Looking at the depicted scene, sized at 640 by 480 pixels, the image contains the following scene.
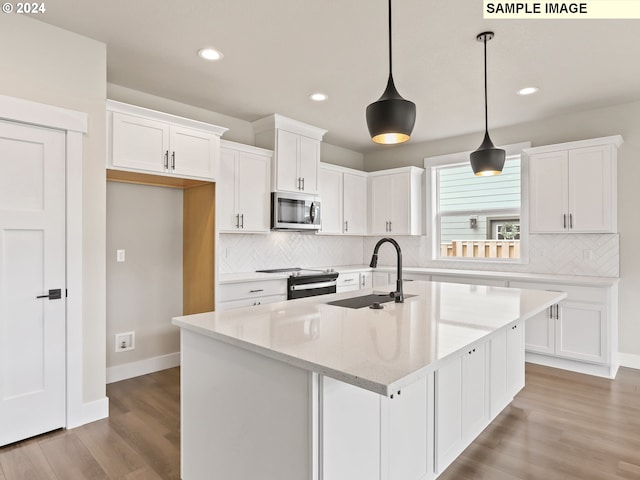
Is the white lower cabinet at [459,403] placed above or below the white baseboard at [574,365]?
above

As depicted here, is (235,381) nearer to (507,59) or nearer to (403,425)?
(403,425)

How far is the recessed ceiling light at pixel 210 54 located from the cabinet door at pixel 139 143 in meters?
A: 0.70

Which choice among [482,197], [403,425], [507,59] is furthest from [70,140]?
[482,197]

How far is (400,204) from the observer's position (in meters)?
5.34

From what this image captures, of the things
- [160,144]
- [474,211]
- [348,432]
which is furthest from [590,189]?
[160,144]

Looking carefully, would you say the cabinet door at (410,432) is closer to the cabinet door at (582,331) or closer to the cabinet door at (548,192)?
the cabinet door at (582,331)

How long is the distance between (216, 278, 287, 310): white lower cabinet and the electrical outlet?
0.87 m

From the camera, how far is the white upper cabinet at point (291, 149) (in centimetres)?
432

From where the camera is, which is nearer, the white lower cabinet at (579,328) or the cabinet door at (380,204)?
the white lower cabinet at (579,328)

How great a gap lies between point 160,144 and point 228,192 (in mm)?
862

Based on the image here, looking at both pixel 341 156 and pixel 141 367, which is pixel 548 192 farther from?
pixel 141 367

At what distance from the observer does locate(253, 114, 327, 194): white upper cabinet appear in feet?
14.2

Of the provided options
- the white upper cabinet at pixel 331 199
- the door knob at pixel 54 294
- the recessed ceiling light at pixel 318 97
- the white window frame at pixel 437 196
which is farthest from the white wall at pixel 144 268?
the white window frame at pixel 437 196

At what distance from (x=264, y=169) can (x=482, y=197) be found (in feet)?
9.32
